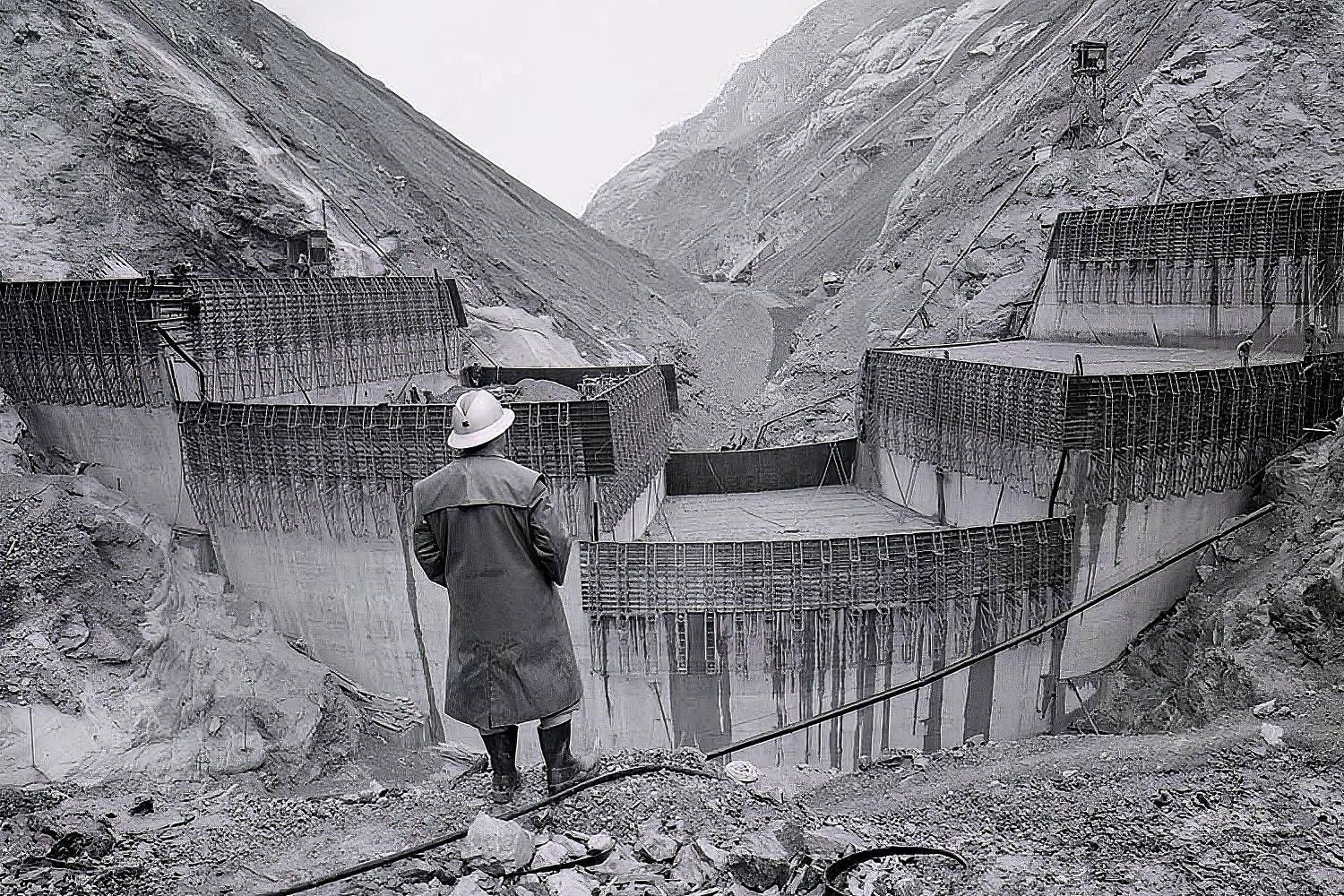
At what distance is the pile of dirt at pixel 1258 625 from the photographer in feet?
21.2

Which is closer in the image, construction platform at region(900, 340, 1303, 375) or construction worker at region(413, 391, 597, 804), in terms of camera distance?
construction worker at region(413, 391, 597, 804)

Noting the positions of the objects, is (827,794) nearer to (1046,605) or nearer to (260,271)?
(1046,605)

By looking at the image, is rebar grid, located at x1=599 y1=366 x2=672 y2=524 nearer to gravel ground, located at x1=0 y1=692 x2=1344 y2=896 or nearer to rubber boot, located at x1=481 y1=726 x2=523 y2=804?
gravel ground, located at x1=0 y1=692 x2=1344 y2=896

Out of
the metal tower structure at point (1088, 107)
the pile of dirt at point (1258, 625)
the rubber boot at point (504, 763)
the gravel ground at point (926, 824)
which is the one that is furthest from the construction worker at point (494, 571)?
the metal tower structure at point (1088, 107)

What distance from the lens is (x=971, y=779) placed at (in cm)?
509

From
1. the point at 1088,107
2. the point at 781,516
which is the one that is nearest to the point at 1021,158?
the point at 1088,107

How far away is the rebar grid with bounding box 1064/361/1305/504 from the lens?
8.71 m

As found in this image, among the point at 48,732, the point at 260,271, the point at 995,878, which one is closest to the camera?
the point at 995,878

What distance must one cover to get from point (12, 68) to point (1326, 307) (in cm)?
2018

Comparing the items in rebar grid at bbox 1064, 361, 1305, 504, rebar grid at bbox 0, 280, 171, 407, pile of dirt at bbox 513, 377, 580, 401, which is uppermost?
rebar grid at bbox 0, 280, 171, 407

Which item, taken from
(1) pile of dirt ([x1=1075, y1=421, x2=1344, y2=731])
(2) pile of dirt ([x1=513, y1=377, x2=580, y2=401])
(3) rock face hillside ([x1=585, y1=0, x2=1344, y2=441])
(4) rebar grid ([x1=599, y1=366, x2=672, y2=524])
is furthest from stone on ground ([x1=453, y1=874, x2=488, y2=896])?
(3) rock face hillside ([x1=585, y1=0, x2=1344, y2=441])

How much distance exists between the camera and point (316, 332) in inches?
449

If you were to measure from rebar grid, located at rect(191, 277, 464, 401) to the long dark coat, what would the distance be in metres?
7.19

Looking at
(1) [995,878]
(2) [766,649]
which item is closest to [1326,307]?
(2) [766,649]
